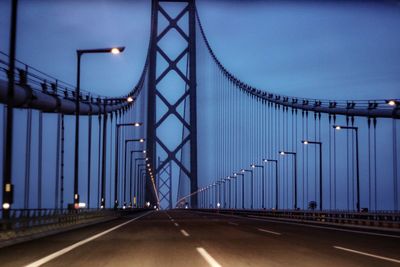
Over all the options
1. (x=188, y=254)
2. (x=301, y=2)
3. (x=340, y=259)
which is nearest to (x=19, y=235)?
(x=188, y=254)

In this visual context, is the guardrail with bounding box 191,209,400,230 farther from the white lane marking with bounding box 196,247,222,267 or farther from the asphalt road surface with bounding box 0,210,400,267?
the white lane marking with bounding box 196,247,222,267

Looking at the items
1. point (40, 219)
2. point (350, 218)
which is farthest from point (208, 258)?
point (350, 218)

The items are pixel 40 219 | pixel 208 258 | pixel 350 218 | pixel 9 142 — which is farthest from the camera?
pixel 350 218

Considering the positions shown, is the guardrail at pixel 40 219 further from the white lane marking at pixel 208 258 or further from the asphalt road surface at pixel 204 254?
the white lane marking at pixel 208 258

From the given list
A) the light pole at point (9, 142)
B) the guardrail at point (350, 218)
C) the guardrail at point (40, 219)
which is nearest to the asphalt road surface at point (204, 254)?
the guardrail at point (40, 219)

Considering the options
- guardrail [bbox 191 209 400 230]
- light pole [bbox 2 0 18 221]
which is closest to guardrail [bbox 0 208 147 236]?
light pole [bbox 2 0 18 221]

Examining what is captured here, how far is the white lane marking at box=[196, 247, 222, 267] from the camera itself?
1220 centimetres

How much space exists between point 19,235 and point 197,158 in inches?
3050

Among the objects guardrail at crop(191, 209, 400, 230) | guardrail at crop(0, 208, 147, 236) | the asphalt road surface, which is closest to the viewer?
the asphalt road surface

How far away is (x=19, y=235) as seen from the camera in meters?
20.3

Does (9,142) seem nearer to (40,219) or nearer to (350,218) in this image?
(40,219)

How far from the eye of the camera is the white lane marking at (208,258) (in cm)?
1220

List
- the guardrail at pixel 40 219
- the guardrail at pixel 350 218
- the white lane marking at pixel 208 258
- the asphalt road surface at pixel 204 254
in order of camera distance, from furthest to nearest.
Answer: the guardrail at pixel 350 218 → the guardrail at pixel 40 219 → the asphalt road surface at pixel 204 254 → the white lane marking at pixel 208 258

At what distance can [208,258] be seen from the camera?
1338 cm
